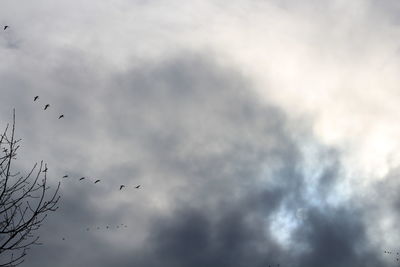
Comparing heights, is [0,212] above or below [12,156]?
below

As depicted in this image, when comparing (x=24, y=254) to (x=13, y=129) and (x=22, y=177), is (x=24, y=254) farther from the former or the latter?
(x=13, y=129)

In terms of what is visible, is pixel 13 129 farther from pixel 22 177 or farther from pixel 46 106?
pixel 46 106

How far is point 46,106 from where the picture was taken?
24.9 m

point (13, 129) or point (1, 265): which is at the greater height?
point (13, 129)

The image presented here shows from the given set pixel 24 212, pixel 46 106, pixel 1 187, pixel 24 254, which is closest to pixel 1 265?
pixel 24 254

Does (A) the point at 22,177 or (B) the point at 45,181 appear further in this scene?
(A) the point at 22,177

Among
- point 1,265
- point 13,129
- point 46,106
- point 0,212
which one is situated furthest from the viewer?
point 46,106

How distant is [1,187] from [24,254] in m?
2.27

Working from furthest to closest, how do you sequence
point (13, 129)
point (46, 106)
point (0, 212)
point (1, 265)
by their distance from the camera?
point (46, 106), point (13, 129), point (0, 212), point (1, 265)

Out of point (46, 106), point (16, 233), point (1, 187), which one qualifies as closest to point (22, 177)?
point (1, 187)

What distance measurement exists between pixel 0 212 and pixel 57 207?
1629mm

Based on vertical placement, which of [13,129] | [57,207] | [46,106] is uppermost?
[46,106]

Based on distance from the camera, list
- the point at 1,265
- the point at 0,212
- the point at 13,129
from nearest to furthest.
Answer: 1. the point at 1,265
2. the point at 0,212
3. the point at 13,129

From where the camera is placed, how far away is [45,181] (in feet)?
44.5
